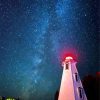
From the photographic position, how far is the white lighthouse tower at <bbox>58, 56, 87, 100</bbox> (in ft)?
77.8

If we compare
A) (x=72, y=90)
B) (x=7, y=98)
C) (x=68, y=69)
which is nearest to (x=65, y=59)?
(x=68, y=69)

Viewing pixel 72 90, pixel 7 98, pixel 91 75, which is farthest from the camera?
pixel 7 98

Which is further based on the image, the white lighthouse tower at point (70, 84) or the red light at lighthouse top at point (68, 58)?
the red light at lighthouse top at point (68, 58)

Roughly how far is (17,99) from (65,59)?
2706cm

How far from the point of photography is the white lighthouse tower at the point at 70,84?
23.7 metres

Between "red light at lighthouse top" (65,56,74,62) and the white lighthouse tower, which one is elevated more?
"red light at lighthouse top" (65,56,74,62)

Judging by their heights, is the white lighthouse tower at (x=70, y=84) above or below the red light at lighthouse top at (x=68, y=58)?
below

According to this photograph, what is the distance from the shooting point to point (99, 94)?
2911cm

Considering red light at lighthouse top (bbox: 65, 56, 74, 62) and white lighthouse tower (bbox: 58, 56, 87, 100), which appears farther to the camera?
red light at lighthouse top (bbox: 65, 56, 74, 62)

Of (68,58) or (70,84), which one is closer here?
(70,84)

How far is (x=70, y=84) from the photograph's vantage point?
80.3 feet

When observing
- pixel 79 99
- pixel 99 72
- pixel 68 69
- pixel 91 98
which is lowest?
pixel 79 99

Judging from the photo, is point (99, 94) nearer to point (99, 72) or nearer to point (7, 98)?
point (99, 72)

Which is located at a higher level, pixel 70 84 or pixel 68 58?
pixel 68 58
